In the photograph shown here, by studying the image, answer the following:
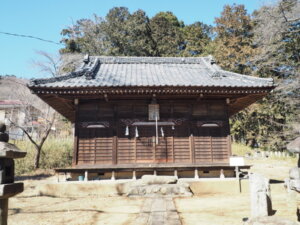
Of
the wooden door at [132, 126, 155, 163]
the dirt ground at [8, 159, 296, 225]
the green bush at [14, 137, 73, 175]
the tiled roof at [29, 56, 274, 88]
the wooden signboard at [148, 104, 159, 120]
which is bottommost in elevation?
the dirt ground at [8, 159, 296, 225]

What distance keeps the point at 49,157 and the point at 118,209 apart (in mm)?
12775

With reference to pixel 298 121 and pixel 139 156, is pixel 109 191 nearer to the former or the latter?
pixel 139 156

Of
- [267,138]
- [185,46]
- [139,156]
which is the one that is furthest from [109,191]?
[185,46]

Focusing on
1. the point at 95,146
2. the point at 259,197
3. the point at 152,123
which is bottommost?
the point at 259,197

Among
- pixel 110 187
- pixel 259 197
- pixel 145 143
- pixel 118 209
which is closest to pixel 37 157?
pixel 110 187

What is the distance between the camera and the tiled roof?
9305 mm

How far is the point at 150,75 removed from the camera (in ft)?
38.7

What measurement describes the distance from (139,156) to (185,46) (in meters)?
32.2

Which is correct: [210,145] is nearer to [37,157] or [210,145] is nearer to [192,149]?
[192,149]

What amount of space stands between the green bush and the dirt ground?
822 cm

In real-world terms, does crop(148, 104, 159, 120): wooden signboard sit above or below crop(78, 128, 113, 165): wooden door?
above

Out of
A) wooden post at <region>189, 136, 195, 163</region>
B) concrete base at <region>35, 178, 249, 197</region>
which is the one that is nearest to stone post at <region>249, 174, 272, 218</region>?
concrete base at <region>35, 178, 249, 197</region>

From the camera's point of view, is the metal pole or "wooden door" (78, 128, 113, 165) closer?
the metal pole

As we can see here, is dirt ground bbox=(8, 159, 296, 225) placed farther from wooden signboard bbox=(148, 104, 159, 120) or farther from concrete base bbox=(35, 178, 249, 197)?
wooden signboard bbox=(148, 104, 159, 120)
